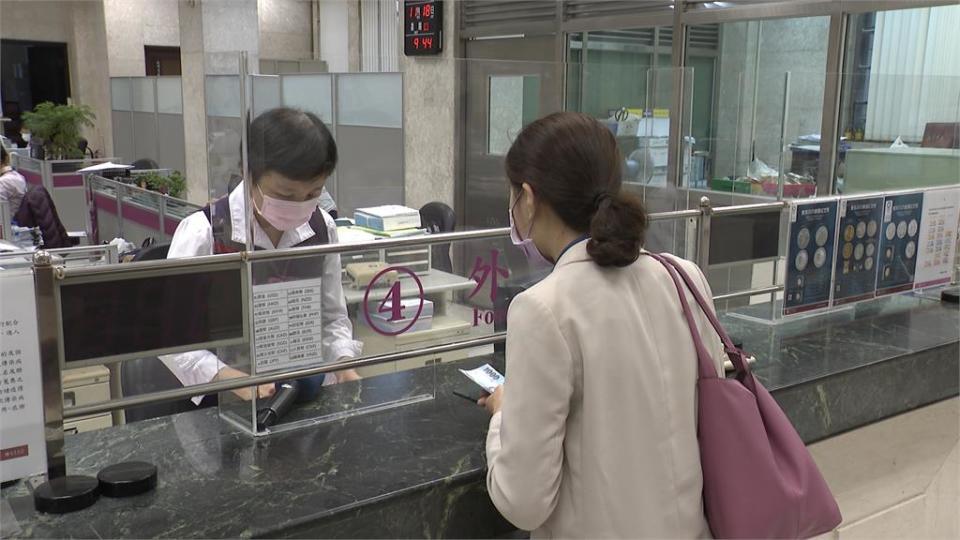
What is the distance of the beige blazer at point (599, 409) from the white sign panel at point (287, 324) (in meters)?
0.55

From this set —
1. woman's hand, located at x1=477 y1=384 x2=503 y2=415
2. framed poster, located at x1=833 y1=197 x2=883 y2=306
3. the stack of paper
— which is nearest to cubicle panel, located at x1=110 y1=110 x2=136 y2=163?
the stack of paper

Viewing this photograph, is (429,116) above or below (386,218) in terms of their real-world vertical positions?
above

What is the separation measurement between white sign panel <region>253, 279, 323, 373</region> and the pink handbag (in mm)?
729

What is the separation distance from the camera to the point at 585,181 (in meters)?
1.22

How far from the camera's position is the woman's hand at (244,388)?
5.40ft

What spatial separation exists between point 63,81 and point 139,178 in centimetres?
835

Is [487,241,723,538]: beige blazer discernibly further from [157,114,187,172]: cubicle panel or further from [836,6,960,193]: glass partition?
[157,114,187,172]: cubicle panel

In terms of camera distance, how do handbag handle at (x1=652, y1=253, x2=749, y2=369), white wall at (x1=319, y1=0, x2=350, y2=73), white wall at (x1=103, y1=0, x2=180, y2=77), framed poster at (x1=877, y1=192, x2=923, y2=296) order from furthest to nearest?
white wall at (x1=103, y1=0, x2=180, y2=77) < white wall at (x1=319, y1=0, x2=350, y2=73) < framed poster at (x1=877, y1=192, x2=923, y2=296) < handbag handle at (x1=652, y1=253, x2=749, y2=369)

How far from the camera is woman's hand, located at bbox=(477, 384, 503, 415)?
5.05ft

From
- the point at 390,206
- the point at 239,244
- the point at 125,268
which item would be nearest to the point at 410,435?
the point at 239,244

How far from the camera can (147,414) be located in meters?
2.20

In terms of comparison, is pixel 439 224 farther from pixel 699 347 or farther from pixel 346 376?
pixel 699 347

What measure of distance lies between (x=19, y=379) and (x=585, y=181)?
0.94 metres

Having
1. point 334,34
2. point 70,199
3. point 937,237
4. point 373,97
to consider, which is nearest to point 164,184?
point 373,97
